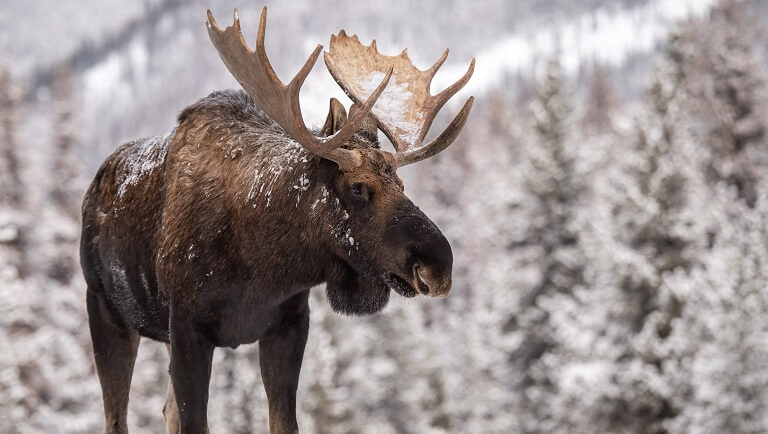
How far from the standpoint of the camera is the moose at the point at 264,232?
3.72 meters

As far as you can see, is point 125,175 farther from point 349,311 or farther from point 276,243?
point 349,311

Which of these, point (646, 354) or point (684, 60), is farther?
point (684, 60)

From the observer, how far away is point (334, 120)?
394 cm

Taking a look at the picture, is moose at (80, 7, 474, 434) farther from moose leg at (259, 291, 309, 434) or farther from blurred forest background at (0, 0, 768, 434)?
blurred forest background at (0, 0, 768, 434)

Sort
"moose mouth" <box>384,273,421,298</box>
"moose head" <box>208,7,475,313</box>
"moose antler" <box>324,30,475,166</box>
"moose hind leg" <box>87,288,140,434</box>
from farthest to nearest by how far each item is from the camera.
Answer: "moose hind leg" <box>87,288,140,434</box> → "moose antler" <box>324,30,475,166</box> → "moose mouth" <box>384,273,421,298</box> → "moose head" <box>208,7,475,313</box>

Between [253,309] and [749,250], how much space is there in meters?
17.5

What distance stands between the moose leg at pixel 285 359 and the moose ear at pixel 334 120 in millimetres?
763

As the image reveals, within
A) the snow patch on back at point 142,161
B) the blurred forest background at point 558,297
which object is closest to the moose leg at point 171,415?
the snow patch on back at point 142,161

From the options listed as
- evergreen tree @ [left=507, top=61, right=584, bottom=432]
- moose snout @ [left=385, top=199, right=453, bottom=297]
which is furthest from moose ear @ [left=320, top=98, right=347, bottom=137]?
evergreen tree @ [left=507, top=61, right=584, bottom=432]

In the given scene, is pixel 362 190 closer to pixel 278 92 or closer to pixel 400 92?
pixel 278 92

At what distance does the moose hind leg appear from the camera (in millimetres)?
4566

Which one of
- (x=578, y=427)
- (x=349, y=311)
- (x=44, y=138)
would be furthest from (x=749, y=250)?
(x=44, y=138)

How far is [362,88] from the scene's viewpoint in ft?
14.9

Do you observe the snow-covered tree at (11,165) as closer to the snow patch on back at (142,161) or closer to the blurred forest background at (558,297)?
the blurred forest background at (558,297)
